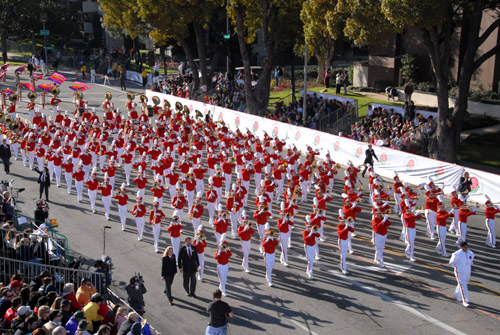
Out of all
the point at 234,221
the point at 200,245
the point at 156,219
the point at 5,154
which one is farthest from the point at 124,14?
the point at 200,245

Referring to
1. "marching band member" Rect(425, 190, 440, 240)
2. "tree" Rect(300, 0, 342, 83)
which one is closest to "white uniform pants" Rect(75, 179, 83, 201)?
"marching band member" Rect(425, 190, 440, 240)

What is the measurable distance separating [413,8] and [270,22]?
13.9 m

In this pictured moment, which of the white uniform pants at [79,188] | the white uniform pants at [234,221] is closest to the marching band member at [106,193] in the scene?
the white uniform pants at [79,188]

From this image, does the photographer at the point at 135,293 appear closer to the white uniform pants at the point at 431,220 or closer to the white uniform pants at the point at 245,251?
the white uniform pants at the point at 245,251

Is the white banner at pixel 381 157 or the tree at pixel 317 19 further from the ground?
the tree at pixel 317 19

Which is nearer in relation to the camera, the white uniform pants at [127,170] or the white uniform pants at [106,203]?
the white uniform pants at [106,203]

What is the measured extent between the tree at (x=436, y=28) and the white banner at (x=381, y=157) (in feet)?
7.48

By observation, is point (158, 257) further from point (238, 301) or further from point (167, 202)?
point (167, 202)

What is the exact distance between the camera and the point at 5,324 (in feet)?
29.1

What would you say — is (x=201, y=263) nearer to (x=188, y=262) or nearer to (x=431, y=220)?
(x=188, y=262)

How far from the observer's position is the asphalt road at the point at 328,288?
1184cm

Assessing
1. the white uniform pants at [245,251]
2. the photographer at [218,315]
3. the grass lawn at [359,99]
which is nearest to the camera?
the photographer at [218,315]

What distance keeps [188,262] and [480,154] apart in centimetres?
1768

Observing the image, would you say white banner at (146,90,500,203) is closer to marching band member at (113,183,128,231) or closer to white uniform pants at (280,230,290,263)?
white uniform pants at (280,230,290,263)
